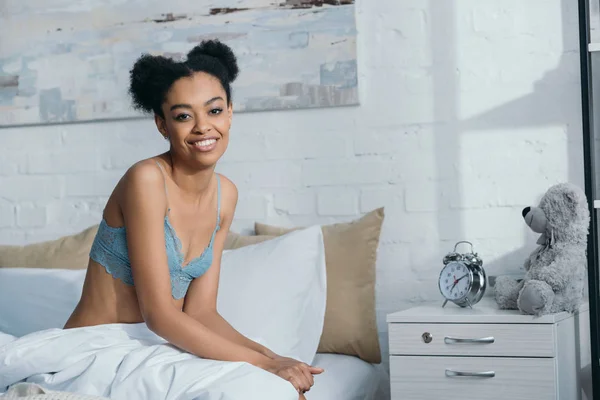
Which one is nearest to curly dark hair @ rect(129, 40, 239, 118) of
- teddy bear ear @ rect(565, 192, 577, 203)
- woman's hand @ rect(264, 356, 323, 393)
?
woman's hand @ rect(264, 356, 323, 393)

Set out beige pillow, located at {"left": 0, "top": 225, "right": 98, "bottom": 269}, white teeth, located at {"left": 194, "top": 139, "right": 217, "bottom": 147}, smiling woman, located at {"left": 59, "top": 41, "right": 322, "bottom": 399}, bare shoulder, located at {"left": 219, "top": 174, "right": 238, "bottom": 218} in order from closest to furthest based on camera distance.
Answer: smiling woman, located at {"left": 59, "top": 41, "right": 322, "bottom": 399} → white teeth, located at {"left": 194, "top": 139, "right": 217, "bottom": 147} → bare shoulder, located at {"left": 219, "top": 174, "right": 238, "bottom": 218} → beige pillow, located at {"left": 0, "top": 225, "right": 98, "bottom": 269}

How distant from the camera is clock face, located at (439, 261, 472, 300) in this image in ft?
8.12

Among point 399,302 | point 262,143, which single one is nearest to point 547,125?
point 399,302

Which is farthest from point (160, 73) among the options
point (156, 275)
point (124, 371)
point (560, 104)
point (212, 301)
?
point (560, 104)

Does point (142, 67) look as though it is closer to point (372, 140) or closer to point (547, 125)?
point (372, 140)

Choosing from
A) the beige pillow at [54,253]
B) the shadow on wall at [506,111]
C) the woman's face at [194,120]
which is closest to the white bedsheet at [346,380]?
the shadow on wall at [506,111]

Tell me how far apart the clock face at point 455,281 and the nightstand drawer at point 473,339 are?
185 millimetres

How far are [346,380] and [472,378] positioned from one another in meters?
0.36

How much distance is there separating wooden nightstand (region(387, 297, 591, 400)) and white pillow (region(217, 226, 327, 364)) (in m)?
0.28

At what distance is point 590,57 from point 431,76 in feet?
1.98

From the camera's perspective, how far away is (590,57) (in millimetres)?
2484

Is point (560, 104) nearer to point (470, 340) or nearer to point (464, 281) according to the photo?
point (464, 281)

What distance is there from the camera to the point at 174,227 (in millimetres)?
2166

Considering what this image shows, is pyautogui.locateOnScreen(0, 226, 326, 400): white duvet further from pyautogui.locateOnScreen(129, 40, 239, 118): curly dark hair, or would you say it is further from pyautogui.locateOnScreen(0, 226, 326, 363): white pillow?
pyautogui.locateOnScreen(129, 40, 239, 118): curly dark hair
